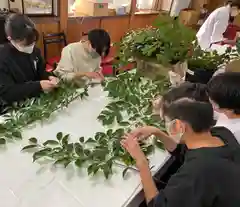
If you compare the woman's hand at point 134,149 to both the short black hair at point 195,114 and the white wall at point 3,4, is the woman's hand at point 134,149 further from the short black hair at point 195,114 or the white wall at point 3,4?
the white wall at point 3,4

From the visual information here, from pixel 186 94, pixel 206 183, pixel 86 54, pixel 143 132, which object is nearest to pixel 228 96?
pixel 186 94

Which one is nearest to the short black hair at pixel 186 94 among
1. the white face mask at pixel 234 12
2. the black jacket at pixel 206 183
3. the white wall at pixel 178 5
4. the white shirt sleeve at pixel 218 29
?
the black jacket at pixel 206 183

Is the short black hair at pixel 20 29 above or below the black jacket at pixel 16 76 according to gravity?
above

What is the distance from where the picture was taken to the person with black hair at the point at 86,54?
2.08 m

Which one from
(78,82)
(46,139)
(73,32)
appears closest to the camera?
(46,139)

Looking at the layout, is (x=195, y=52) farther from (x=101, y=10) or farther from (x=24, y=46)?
(x=101, y=10)

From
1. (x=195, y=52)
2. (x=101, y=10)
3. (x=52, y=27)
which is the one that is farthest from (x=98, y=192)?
(x=101, y=10)

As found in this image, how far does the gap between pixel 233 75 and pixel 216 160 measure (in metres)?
0.52

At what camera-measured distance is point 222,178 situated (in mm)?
821

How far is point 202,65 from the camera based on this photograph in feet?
6.64

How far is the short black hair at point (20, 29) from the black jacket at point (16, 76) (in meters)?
0.15

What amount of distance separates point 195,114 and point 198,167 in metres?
0.18

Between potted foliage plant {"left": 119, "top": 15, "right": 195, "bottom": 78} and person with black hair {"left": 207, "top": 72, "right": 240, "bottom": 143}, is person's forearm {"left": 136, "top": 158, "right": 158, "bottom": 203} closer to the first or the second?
person with black hair {"left": 207, "top": 72, "right": 240, "bottom": 143}

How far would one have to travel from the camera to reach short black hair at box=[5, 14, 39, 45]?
153cm
